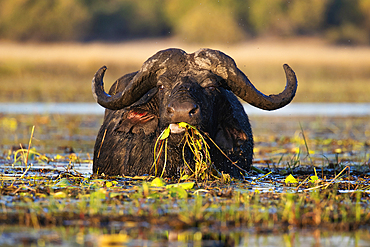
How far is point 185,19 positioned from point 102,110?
35.0 meters

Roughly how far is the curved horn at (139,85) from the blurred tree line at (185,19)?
38.5m

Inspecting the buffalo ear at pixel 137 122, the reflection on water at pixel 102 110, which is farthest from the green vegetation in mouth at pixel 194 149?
the reflection on water at pixel 102 110

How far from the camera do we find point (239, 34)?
46.5 meters

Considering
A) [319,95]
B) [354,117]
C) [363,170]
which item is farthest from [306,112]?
[363,170]

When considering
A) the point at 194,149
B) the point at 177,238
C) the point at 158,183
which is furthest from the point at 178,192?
the point at 177,238

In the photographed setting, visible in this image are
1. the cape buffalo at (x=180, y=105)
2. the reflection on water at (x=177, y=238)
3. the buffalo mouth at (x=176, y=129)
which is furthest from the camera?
the cape buffalo at (x=180, y=105)

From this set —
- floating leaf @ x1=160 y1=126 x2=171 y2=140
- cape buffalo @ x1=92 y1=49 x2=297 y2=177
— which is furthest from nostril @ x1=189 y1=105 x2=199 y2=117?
floating leaf @ x1=160 y1=126 x2=171 y2=140

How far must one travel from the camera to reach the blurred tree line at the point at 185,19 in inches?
1914

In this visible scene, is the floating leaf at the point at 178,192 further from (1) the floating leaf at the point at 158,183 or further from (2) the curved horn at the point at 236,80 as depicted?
(2) the curved horn at the point at 236,80

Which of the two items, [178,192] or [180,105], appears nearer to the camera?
[178,192]

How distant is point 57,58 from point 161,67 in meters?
30.0

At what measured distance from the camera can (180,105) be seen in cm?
600

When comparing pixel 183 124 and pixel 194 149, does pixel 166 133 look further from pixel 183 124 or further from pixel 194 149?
pixel 194 149

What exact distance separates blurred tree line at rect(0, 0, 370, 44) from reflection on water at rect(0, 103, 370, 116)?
1009 inches
